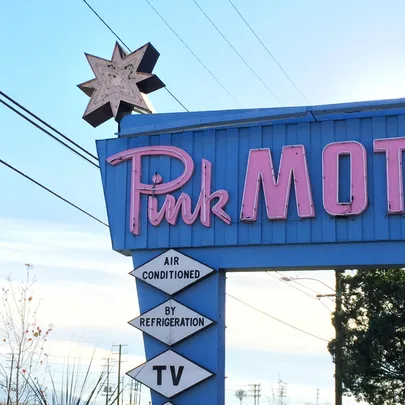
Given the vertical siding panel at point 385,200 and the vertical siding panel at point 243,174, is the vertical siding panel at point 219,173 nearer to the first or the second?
the vertical siding panel at point 243,174

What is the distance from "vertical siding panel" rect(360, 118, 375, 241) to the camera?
1204 cm

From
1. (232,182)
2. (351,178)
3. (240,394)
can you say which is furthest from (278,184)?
(240,394)

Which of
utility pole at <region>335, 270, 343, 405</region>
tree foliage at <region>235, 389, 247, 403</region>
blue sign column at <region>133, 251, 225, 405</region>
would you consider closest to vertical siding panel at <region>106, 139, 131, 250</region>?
blue sign column at <region>133, 251, 225, 405</region>

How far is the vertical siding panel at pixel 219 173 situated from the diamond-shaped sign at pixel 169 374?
192 cm

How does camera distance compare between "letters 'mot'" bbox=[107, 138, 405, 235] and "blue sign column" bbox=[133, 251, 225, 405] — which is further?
"blue sign column" bbox=[133, 251, 225, 405]

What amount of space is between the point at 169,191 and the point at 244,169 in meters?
1.30

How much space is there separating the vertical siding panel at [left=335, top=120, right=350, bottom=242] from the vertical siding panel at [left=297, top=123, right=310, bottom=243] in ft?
1.39

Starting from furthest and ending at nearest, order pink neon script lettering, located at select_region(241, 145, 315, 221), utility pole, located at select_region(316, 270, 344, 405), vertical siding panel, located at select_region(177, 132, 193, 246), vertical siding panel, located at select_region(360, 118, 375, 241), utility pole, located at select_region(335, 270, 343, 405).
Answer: utility pole, located at select_region(316, 270, 344, 405) → utility pole, located at select_region(335, 270, 343, 405) → vertical siding panel, located at select_region(177, 132, 193, 246) → pink neon script lettering, located at select_region(241, 145, 315, 221) → vertical siding panel, located at select_region(360, 118, 375, 241)

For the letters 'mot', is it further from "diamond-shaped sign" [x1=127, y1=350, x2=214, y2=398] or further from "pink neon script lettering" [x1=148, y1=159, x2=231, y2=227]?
"diamond-shaped sign" [x1=127, y1=350, x2=214, y2=398]

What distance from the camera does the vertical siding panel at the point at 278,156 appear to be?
41.1 ft

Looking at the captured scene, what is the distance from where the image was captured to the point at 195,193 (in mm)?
13164

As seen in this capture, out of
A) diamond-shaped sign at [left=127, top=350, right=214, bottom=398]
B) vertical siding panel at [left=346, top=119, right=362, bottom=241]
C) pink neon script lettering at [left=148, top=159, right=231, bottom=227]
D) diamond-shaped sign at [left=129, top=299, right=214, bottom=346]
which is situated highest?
pink neon script lettering at [left=148, top=159, right=231, bottom=227]

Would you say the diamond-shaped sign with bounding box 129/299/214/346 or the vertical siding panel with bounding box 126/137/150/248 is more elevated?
the vertical siding panel with bounding box 126/137/150/248

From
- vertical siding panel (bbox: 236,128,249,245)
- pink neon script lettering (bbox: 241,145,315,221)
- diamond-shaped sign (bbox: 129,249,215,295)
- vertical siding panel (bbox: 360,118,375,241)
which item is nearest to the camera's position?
vertical siding panel (bbox: 360,118,375,241)
